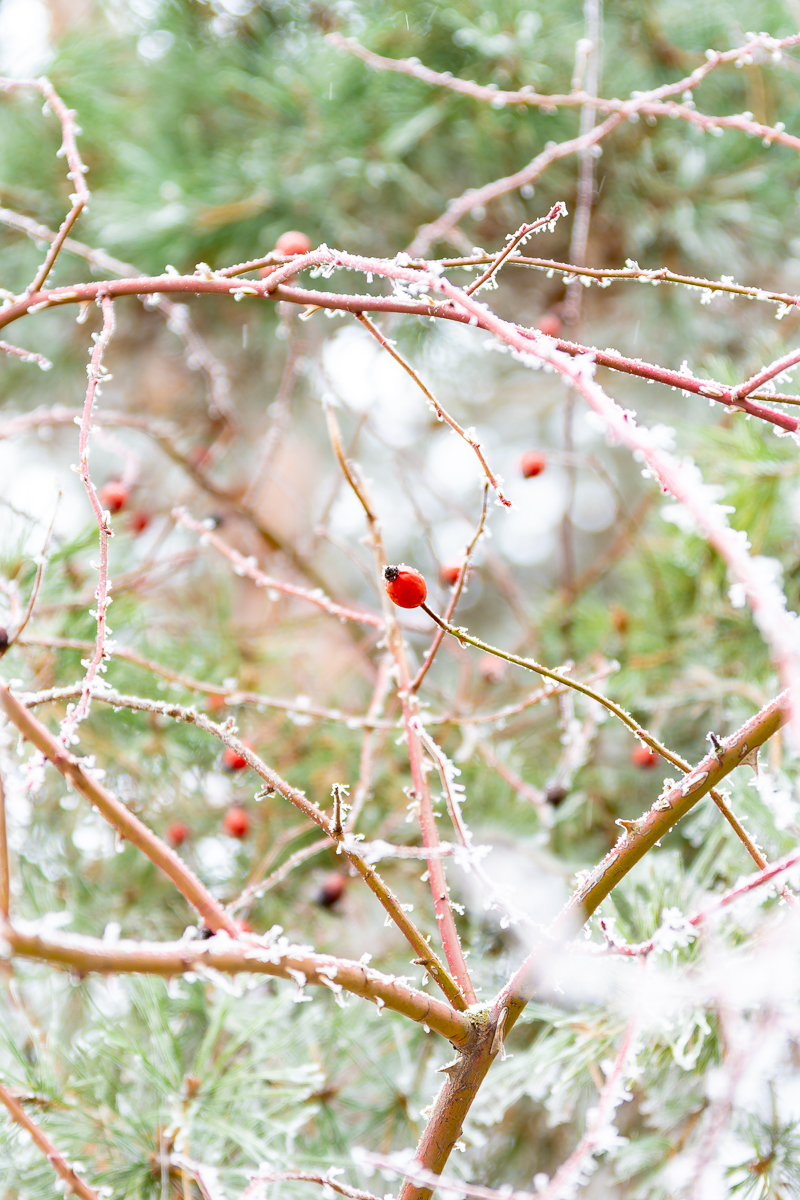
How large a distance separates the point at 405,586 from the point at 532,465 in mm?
279

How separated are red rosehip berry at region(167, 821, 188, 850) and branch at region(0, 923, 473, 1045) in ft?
1.39

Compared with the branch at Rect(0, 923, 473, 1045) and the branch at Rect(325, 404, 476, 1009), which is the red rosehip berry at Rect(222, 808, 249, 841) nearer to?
the branch at Rect(325, 404, 476, 1009)

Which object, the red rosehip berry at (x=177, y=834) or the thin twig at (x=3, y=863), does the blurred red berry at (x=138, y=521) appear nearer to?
the red rosehip berry at (x=177, y=834)

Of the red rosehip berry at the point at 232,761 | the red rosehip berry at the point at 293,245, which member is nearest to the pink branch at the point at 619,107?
the red rosehip berry at the point at 293,245

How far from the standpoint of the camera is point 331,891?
66cm

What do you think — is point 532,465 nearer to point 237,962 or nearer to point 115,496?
point 115,496

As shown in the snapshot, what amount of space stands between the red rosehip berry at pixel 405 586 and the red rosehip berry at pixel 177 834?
41 cm

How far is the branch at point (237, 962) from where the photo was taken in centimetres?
23

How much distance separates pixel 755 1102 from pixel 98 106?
1.03 m

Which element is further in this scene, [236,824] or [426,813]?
[236,824]

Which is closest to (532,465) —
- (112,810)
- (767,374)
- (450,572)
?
(450,572)

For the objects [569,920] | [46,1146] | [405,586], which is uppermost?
[405,586]

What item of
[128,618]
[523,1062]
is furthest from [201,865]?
[523,1062]

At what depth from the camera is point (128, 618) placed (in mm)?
687
